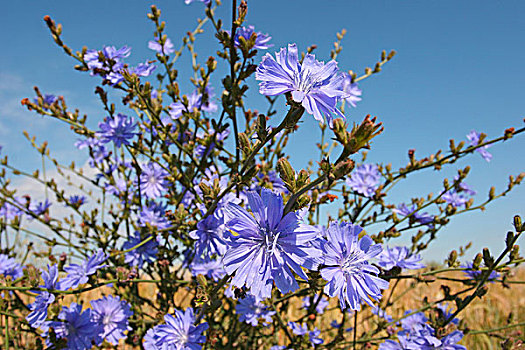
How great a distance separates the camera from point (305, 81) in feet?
3.50

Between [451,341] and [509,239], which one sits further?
[451,341]

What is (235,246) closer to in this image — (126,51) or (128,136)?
(128,136)

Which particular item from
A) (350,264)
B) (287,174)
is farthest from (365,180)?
(287,174)

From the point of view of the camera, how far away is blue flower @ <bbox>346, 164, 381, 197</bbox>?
2.36 m

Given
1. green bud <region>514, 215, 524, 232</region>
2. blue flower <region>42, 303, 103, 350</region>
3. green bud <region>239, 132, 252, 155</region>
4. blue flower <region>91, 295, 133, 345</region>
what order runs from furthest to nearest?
blue flower <region>91, 295, 133, 345</region>
blue flower <region>42, 303, 103, 350</region>
green bud <region>514, 215, 524, 232</region>
green bud <region>239, 132, 252, 155</region>

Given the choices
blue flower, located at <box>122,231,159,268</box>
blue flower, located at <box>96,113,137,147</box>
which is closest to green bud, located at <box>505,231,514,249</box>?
blue flower, located at <box>122,231,159,268</box>

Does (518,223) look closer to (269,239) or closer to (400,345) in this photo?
(400,345)

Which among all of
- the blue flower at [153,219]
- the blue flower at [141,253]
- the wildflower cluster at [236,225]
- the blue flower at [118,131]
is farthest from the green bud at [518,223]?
the blue flower at [118,131]

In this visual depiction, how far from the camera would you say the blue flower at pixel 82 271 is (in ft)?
5.35

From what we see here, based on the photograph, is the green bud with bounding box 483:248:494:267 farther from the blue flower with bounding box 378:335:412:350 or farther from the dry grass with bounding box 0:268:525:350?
the dry grass with bounding box 0:268:525:350

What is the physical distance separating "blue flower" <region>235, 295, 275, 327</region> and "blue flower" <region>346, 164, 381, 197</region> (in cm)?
88

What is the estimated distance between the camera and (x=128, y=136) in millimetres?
2041

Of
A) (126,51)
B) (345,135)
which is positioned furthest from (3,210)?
(345,135)

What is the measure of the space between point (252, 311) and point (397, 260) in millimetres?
867
